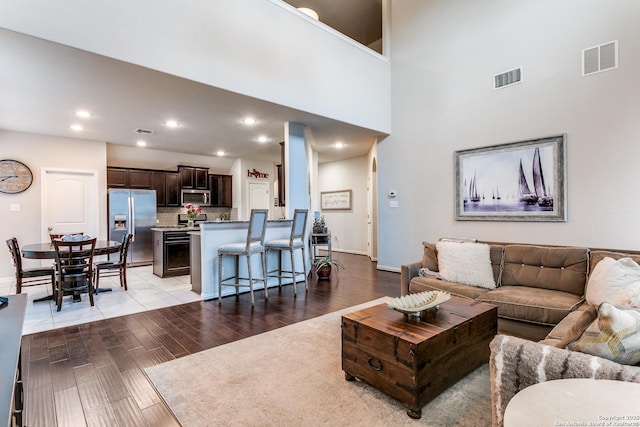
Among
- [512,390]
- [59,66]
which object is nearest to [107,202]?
[59,66]

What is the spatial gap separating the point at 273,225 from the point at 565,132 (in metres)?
4.21

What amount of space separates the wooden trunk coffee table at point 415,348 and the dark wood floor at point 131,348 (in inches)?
45.1

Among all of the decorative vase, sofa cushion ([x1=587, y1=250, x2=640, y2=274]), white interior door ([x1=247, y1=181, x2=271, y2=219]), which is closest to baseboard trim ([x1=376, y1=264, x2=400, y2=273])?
the decorative vase

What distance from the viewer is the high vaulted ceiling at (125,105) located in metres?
3.07

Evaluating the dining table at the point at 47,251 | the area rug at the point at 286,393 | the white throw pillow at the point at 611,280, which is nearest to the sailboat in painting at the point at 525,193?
the white throw pillow at the point at 611,280

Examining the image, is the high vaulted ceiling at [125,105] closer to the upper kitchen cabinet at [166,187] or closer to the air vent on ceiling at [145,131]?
the air vent on ceiling at [145,131]

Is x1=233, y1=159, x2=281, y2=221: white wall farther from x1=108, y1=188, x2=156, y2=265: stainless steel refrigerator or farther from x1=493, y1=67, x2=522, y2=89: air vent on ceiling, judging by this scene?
x1=493, y1=67, x2=522, y2=89: air vent on ceiling

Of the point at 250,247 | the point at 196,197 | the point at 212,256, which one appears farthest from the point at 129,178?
the point at 250,247

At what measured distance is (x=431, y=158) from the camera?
5.33 metres

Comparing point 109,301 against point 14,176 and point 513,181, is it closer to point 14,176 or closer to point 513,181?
point 14,176

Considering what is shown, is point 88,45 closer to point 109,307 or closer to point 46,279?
point 109,307

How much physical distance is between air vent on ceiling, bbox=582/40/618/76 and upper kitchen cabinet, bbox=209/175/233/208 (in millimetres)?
7633

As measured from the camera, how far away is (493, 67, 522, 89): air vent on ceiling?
4336 mm

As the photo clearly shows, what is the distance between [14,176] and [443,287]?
7.13 meters
